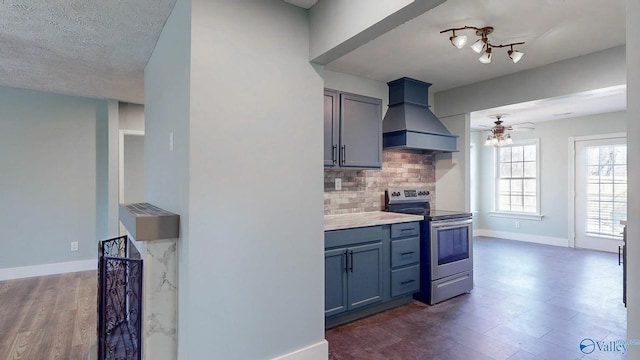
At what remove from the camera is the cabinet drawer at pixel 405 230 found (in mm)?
3164

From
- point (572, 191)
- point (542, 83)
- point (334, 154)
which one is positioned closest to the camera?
point (334, 154)

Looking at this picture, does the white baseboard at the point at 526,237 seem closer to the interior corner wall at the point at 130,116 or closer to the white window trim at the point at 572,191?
the white window trim at the point at 572,191

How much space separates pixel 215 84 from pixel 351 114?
1726 mm

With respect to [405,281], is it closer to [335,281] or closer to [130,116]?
[335,281]

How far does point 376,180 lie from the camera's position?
12.7 feet

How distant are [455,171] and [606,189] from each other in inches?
142

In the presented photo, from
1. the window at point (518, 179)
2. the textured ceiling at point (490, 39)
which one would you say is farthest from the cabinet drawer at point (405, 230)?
the window at point (518, 179)

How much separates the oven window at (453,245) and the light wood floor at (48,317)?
328 cm

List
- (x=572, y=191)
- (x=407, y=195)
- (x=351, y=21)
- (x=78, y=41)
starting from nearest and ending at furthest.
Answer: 1. (x=351, y=21)
2. (x=78, y=41)
3. (x=407, y=195)
4. (x=572, y=191)

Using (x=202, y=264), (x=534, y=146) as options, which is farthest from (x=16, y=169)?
(x=534, y=146)

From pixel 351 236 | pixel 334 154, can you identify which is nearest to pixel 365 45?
pixel 334 154

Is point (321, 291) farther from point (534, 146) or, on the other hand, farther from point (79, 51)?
point (534, 146)

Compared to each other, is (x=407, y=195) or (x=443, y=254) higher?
(x=407, y=195)

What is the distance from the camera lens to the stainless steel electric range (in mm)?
3361
